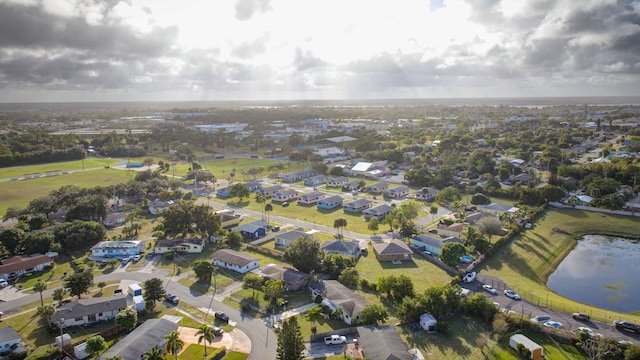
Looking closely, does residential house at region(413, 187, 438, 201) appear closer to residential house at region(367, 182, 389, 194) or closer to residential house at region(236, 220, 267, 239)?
residential house at region(367, 182, 389, 194)

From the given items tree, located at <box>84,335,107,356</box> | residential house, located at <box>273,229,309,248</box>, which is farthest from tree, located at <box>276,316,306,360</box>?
residential house, located at <box>273,229,309,248</box>

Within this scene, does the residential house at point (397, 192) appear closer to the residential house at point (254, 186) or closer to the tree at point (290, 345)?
the residential house at point (254, 186)

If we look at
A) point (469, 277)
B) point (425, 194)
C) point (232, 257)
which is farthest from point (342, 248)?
point (425, 194)

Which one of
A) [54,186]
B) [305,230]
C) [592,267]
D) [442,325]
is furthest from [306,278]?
[54,186]

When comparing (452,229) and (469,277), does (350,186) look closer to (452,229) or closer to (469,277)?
(452,229)

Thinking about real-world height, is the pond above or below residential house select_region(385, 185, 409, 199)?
below

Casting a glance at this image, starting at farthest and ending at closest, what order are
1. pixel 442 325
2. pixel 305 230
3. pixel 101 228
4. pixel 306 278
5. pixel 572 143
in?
pixel 572 143 < pixel 305 230 < pixel 101 228 < pixel 306 278 < pixel 442 325

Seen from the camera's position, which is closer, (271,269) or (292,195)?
(271,269)

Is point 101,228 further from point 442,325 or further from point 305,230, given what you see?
point 442,325
